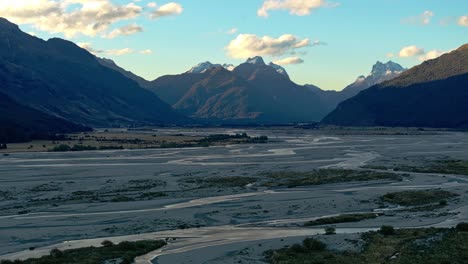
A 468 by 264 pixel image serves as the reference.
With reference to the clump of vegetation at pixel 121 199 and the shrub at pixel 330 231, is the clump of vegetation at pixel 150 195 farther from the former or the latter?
the shrub at pixel 330 231

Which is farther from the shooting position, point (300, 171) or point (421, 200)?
point (300, 171)

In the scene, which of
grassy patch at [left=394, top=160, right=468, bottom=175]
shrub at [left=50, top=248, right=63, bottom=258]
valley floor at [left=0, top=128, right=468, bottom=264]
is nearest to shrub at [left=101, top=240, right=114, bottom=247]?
valley floor at [left=0, top=128, right=468, bottom=264]

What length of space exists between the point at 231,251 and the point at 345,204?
21.9m

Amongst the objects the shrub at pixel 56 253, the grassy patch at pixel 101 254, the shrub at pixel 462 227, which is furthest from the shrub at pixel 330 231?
the shrub at pixel 56 253

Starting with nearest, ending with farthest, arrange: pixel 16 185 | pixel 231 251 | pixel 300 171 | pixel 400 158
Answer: pixel 231 251 → pixel 16 185 → pixel 300 171 → pixel 400 158

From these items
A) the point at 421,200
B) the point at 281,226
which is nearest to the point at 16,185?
the point at 281,226

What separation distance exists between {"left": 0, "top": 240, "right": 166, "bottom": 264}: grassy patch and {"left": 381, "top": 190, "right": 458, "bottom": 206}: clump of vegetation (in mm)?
26709

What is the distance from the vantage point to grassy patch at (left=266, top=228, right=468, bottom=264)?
29.5 metres

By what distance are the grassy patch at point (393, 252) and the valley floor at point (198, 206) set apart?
1.40 m

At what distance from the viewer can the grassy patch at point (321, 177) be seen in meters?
68.2

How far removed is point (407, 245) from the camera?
32.8 meters

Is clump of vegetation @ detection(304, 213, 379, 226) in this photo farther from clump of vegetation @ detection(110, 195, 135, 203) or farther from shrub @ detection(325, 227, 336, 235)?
clump of vegetation @ detection(110, 195, 135, 203)

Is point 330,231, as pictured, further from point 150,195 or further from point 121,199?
point 150,195

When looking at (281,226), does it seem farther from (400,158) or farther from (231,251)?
(400,158)
